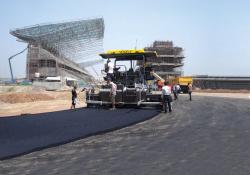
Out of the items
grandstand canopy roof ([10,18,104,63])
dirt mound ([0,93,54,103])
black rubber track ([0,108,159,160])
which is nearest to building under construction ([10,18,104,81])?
grandstand canopy roof ([10,18,104,63])

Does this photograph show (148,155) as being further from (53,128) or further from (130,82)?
(130,82)

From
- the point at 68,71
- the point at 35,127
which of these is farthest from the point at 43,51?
the point at 35,127

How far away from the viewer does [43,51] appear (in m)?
116

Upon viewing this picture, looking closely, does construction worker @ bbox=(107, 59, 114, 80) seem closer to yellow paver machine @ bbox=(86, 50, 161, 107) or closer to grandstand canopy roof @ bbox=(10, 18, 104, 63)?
yellow paver machine @ bbox=(86, 50, 161, 107)

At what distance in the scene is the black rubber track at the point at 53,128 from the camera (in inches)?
383

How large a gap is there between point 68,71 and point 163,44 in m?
29.6

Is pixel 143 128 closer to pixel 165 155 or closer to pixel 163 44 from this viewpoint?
pixel 165 155

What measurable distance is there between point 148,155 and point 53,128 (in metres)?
4.65

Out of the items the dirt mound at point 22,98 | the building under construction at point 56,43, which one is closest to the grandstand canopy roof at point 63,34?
the building under construction at point 56,43

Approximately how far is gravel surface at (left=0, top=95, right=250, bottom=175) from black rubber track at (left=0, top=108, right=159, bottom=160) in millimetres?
413

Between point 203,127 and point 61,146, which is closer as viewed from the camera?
point 61,146

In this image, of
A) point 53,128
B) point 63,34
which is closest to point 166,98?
point 53,128

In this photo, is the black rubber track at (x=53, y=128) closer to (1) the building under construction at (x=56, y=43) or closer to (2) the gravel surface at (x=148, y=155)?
(2) the gravel surface at (x=148, y=155)

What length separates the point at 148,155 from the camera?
868cm
